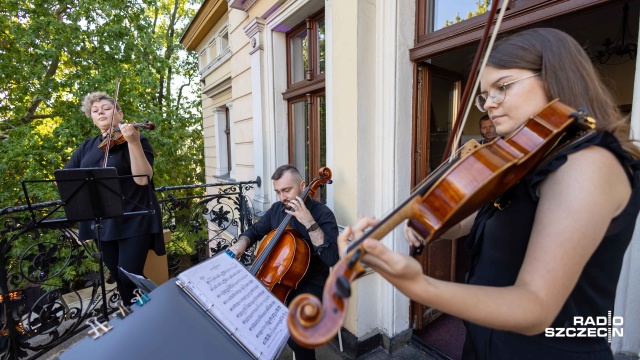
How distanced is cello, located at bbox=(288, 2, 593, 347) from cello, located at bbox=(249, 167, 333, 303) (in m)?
1.49

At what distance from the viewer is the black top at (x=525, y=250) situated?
Answer: 715 millimetres

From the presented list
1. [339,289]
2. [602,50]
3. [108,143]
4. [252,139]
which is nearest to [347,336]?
[339,289]

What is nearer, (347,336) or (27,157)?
(347,336)

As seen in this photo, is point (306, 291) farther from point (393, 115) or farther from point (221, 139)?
point (221, 139)

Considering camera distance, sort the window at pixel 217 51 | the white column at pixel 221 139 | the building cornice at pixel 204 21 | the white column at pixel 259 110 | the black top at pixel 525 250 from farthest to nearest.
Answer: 1. the white column at pixel 221 139
2. the window at pixel 217 51
3. the building cornice at pixel 204 21
4. the white column at pixel 259 110
5. the black top at pixel 525 250

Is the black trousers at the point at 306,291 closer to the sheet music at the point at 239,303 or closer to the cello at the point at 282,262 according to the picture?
the cello at the point at 282,262

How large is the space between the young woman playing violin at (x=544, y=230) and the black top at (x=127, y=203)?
7.59 feet

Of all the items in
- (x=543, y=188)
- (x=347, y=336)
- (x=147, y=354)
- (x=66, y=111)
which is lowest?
(x=347, y=336)

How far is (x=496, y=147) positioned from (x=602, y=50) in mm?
4487

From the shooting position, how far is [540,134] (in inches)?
27.9

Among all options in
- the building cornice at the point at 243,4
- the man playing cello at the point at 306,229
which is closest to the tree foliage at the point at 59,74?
the building cornice at the point at 243,4

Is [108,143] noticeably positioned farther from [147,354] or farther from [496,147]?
[496,147]

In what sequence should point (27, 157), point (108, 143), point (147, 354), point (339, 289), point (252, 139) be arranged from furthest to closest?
point (27, 157) < point (252, 139) < point (108, 143) < point (147, 354) < point (339, 289)

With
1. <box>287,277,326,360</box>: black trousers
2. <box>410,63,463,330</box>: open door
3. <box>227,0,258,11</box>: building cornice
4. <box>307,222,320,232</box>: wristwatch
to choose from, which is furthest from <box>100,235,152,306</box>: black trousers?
<box>227,0,258,11</box>: building cornice
